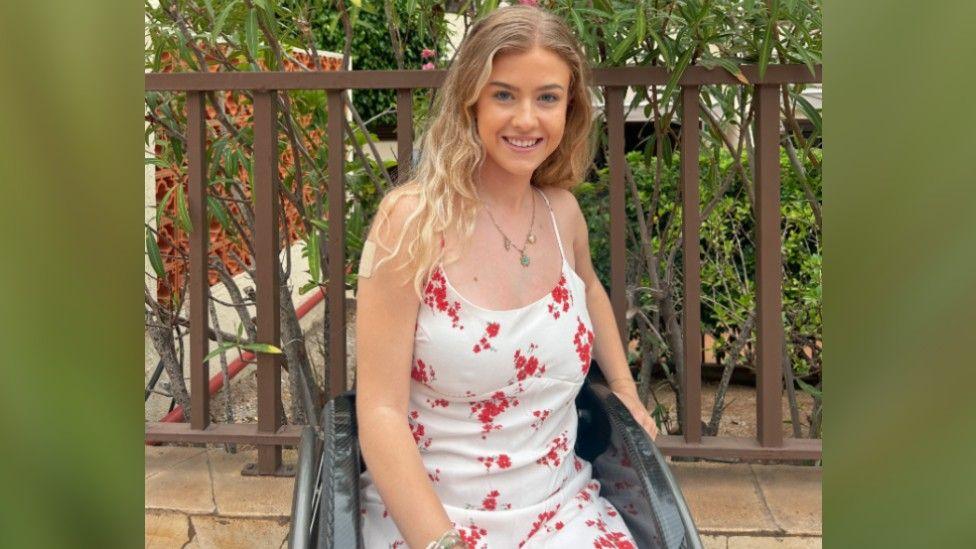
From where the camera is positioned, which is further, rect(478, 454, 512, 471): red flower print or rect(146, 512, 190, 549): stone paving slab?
rect(146, 512, 190, 549): stone paving slab

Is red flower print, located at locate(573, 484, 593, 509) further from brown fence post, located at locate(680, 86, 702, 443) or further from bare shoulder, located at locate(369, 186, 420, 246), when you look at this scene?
brown fence post, located at locate(680, 86, 702, 443)

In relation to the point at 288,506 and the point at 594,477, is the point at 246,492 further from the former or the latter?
the point at 594,477

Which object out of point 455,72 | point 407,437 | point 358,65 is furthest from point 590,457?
point 358,65

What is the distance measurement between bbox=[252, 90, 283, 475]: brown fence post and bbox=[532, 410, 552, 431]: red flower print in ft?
3.57

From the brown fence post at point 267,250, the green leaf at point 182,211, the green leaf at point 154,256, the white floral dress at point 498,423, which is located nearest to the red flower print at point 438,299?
the white floral dress at point 498,423

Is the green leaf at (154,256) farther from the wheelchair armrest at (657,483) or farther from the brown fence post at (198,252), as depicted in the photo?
the wheelchair armrest at (657,483)

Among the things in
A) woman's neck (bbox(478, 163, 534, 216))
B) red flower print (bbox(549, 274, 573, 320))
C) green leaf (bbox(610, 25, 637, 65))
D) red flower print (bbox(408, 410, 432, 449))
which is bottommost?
red flower print (bbox(408, 410, 432, 449))

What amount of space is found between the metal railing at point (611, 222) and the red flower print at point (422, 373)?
0.86 m

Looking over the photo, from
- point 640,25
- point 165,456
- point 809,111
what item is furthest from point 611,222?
point 165,456

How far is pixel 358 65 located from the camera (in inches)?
339

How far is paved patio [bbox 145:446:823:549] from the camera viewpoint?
7.26 ft

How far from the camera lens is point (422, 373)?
5.05ft

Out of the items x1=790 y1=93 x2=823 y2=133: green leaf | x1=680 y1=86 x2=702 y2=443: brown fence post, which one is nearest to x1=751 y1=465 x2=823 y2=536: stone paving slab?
x1=680 y1=86 x2=702 y2=443: brown fence post
